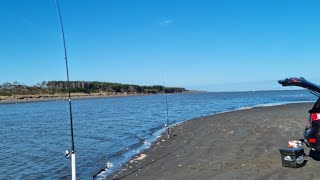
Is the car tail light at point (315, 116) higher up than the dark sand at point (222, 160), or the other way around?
the car tail light at point (315, 116)

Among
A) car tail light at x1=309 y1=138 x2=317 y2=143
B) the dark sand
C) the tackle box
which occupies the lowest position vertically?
the dark sand

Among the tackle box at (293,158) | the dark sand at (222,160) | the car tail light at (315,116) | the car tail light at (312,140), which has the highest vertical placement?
the car tail light at (315,116)

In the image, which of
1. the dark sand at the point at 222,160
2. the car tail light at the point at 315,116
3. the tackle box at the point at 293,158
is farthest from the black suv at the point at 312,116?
the dark sand at the point at 222,160

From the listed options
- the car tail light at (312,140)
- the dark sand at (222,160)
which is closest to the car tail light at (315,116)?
the car tail light at (312,140)

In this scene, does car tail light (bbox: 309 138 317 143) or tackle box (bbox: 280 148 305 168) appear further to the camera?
tackle box (bbox: 280 148 305 168)

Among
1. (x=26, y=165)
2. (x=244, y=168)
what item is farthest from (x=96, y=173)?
(x=244, y=168)

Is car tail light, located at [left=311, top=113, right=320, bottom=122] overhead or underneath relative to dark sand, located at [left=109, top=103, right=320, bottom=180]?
overhead

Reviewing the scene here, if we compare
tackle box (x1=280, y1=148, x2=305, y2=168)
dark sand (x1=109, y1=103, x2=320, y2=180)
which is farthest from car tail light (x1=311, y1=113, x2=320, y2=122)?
dark sand (x1=109, y1=103, x2=320, y2=180)

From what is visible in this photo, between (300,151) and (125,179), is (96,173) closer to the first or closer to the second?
(125,179)

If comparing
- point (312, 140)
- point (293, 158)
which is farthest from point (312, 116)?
point (293, 158)

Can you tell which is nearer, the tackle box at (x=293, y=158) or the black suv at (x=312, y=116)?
the black suv at (x=312, y=116)

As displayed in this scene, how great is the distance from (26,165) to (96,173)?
4.12 meters

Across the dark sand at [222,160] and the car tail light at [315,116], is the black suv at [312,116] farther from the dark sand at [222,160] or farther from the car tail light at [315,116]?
the dark sand at [222,160]

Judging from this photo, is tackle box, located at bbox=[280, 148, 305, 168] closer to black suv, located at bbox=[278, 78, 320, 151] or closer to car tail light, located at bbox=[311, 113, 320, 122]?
black suv, located at bbox=[278, 78, 320, 151]
